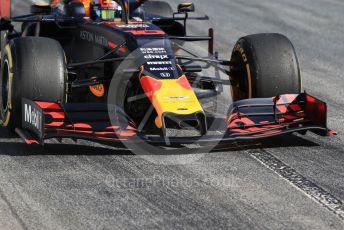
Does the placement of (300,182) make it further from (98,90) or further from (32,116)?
(98,90)

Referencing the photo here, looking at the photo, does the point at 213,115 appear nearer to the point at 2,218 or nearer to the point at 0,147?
the point at 0,147

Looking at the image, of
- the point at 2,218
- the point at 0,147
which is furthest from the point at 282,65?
the point at 2,218

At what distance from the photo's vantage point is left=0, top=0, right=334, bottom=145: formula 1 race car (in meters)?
8.42

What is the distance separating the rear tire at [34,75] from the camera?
8867 mm

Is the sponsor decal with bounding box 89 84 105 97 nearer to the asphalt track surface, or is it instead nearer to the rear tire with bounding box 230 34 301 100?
the asphalt track surface

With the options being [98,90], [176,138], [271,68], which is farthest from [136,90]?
[271,68]

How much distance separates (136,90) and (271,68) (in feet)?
5.01

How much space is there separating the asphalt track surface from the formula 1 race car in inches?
11.1

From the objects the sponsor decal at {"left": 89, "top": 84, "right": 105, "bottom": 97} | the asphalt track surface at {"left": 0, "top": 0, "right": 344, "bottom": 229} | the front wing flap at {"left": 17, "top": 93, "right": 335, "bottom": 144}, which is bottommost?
the asphalt track surface at {"left": 0, "top": 0, "right": 344, "bottom": 229}

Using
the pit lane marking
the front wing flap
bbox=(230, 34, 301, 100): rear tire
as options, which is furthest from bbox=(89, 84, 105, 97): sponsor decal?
the pit lane marking

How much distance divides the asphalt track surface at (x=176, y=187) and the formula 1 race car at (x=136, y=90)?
28cm

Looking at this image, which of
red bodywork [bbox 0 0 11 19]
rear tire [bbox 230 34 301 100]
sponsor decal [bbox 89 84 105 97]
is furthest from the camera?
red bodywork [bbox 0 0 11 19]

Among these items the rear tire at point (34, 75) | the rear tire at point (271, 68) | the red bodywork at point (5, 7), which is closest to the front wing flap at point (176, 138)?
the rear tire at point (34, 75)

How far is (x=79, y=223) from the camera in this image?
6660mm
